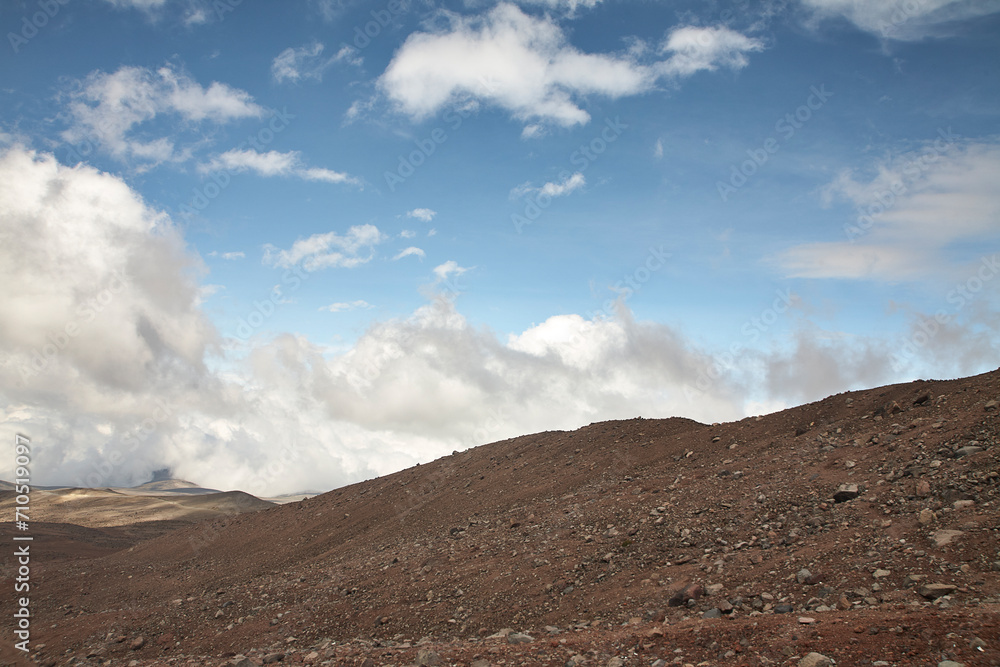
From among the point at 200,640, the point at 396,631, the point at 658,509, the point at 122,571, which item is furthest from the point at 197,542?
the point at 658,509

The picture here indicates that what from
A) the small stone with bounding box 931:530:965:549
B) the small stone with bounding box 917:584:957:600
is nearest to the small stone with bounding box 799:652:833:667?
the small stone with bounding box 917:584:957:600

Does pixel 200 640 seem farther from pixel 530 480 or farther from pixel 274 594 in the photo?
pixel 530 480

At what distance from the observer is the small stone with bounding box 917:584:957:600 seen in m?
9.68

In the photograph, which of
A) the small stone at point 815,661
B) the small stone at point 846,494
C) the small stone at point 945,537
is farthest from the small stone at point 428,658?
the small stone at point 846,494

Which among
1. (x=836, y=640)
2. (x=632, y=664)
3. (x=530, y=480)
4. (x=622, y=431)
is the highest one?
(x=622, y=431)

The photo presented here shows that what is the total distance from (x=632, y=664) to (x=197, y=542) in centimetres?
3466

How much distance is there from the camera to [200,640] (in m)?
17.5

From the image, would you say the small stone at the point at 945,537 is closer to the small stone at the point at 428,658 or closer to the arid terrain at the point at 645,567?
the arid terrain at the point at 645,567

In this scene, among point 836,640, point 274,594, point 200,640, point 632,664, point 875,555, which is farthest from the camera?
point 274,594

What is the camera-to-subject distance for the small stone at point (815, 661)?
26.2ft

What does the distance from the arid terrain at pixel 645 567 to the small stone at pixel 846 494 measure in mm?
55

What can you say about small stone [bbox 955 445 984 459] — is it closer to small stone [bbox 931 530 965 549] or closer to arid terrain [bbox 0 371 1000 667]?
arid terrain [bbox 0 371 1000 667]

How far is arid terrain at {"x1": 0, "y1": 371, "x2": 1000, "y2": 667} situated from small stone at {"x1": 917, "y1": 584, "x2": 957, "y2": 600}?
0.03 metres

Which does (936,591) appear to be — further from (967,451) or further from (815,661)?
(967,451)
